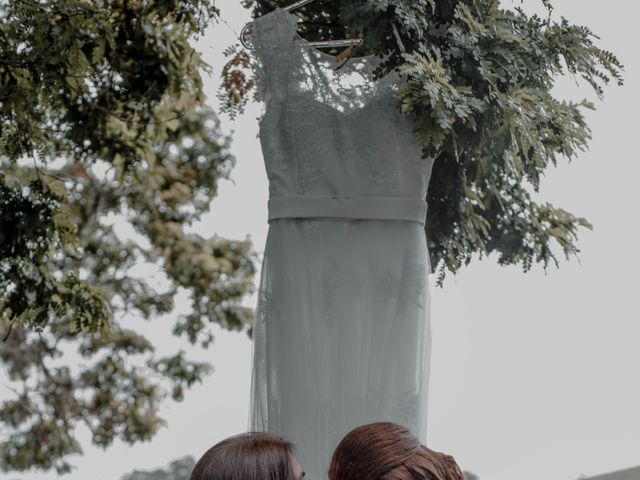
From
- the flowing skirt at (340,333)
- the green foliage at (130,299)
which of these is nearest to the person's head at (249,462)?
the flowing skirt at (340,333)

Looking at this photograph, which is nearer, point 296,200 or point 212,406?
A: point 296,200

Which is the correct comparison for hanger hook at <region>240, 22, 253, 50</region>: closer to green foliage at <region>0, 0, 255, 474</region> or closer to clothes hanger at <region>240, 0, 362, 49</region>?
clothes hanger at <region>240, 0, 362, 49</region>

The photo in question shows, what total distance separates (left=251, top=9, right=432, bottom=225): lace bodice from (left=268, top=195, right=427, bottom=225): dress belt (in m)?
0.01

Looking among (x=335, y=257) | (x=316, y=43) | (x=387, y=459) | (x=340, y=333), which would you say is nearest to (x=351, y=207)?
(x=335, y=257)

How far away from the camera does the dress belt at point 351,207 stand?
2377 mm

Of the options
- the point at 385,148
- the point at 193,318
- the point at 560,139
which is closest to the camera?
the point at 385,148

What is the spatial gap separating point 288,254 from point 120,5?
4.75ft

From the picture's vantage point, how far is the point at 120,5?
11.2ft

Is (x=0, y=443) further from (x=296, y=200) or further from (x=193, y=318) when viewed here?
(x=296, y=200)

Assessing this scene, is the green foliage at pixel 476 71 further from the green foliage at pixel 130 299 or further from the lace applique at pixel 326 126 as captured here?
the green foliage at pixel 130 299

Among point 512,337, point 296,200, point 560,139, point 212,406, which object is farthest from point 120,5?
point 212,406

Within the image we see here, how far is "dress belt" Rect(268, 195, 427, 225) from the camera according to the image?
2.38 meters

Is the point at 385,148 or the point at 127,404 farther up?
the point at 385,148

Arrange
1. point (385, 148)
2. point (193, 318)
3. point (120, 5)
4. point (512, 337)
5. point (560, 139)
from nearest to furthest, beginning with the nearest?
point (385, 148)
point (560, 139)
point (120, 5)
point (512, 337)
point (193, 318)
